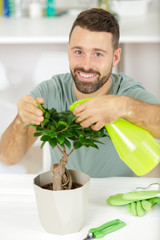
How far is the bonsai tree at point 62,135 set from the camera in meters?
0.79

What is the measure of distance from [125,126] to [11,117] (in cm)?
166

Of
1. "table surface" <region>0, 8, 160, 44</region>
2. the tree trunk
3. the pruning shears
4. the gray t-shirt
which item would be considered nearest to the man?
the gray t-shirt

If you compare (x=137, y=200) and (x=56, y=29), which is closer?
(x=137, y=200)

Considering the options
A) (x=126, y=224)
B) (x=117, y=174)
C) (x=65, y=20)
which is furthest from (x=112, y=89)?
(x=65, y=20)

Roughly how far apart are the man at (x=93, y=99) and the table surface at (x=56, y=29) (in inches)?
30.2

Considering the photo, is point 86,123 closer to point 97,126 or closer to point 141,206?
point 97,126

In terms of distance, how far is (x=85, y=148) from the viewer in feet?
4.59

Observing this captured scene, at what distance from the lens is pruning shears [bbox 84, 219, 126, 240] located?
82cm

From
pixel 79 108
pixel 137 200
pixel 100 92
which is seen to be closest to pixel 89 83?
pixel 100 92

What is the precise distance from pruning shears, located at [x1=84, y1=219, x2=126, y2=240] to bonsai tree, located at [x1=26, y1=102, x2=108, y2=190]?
0.36 feet

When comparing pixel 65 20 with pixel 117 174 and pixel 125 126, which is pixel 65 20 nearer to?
pixel 117 174

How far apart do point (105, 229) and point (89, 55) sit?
521mm

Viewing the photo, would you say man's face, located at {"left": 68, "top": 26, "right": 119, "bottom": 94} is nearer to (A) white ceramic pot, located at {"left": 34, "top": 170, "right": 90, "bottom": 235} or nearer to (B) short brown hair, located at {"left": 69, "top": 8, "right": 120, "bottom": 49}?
(B) short brown hair, located at {"left": 69, "top": 8, "right": 120, "bottom": 49}

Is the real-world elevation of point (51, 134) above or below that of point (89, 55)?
below
